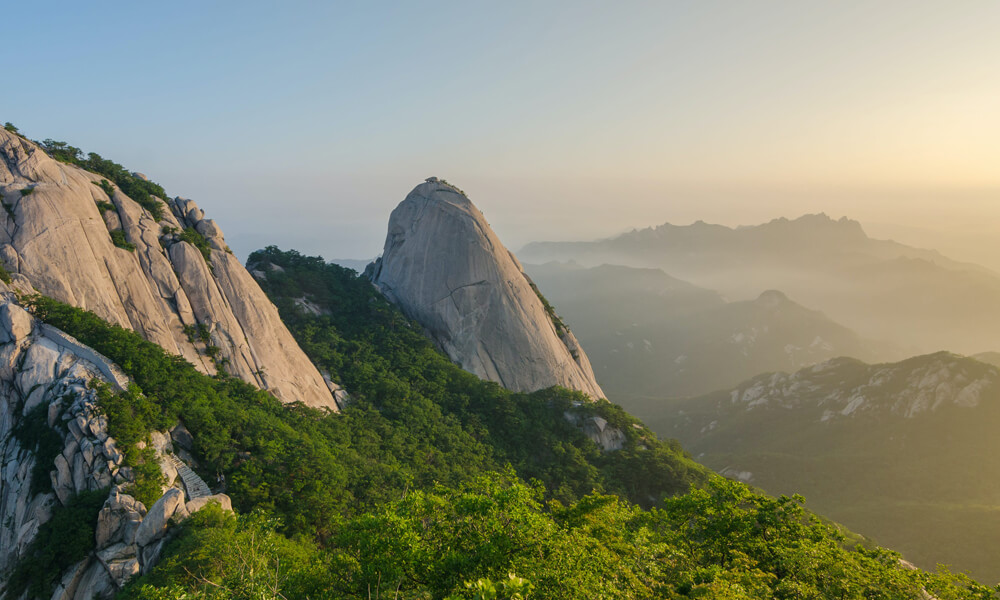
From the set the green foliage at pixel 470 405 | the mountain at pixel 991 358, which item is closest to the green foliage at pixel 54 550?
the green foliage at pixel 470 405

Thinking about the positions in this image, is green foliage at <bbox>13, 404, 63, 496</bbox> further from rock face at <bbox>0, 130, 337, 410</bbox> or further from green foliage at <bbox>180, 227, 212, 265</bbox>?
green foliage at <bbox>180, 227, 212, 265</bbox>

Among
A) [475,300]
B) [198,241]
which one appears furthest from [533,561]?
[475,300]

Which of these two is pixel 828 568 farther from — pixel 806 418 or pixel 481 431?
pixel 806 418

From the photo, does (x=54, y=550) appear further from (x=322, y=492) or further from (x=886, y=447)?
(x=886, y=447)

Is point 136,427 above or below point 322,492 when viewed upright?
above

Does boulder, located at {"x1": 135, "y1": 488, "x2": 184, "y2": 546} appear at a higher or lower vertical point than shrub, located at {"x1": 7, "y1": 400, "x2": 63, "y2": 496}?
lower

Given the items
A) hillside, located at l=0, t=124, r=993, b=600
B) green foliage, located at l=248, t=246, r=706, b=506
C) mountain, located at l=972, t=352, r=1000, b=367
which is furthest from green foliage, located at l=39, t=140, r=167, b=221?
mountain, located at l=972, t=352, r=1000, b=367

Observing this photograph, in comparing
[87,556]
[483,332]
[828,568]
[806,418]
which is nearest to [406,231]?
→ [483,332]
